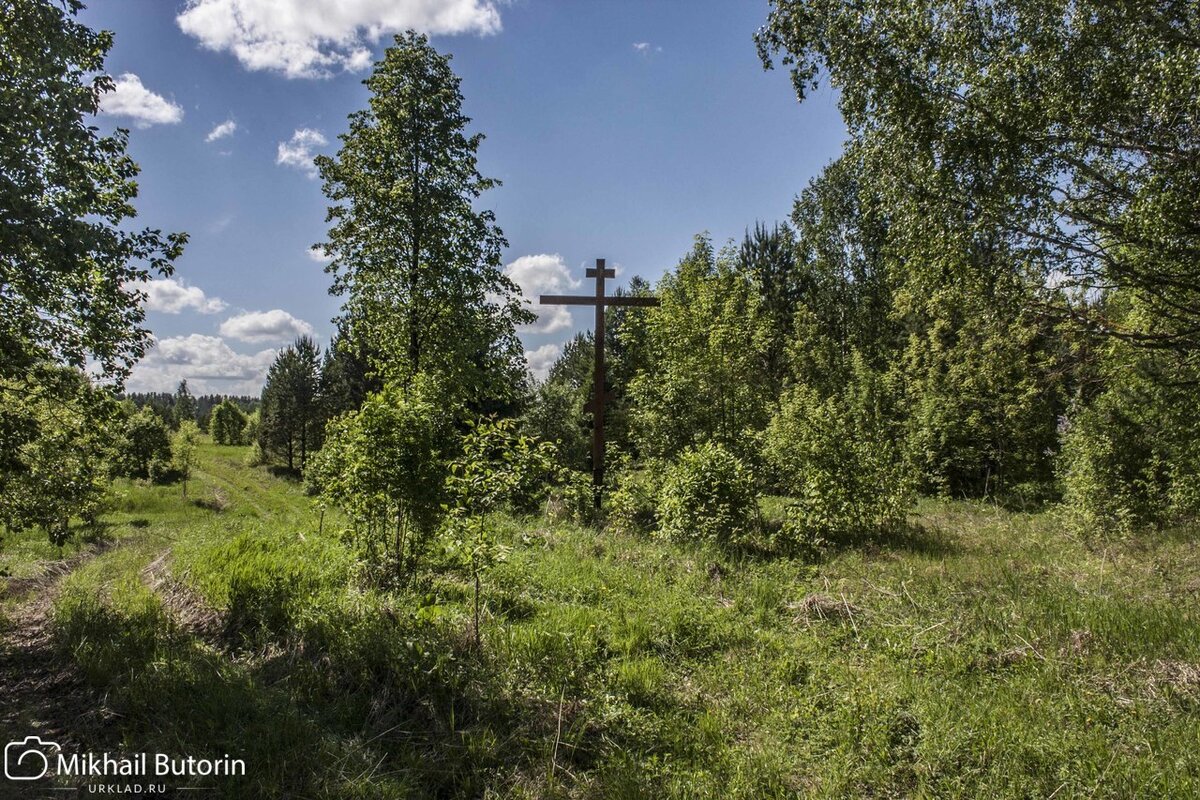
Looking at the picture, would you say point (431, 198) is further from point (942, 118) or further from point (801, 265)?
point (801, 265)

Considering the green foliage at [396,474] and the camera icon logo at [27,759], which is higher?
the green foliage at [396,474]

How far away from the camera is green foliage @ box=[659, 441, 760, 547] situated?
9.39 metres

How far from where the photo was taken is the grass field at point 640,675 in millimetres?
3545

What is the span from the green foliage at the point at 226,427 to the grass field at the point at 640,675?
70886 millimetres

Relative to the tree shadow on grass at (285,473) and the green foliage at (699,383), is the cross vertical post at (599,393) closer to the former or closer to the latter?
the green foliage at (699,383)

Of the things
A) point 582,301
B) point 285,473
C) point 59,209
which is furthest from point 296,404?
point 59,209

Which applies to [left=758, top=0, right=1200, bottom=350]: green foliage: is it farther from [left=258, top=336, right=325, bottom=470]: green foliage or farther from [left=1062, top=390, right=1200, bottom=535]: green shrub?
[left=258, top=336, right=325, bottom=470]: green foliage

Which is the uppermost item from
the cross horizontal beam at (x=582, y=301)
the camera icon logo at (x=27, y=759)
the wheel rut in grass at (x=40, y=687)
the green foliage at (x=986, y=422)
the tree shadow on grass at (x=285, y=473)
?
the cross horizontal beam at (x=582, y=301)

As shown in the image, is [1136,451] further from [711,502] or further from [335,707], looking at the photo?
[335,707]

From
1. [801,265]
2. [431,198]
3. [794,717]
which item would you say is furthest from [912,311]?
[794,717]

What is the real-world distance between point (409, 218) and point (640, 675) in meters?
8.97

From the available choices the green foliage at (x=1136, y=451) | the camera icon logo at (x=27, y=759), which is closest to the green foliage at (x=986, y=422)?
the green foliage at (x=1136, y=451)

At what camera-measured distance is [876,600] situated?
639cm

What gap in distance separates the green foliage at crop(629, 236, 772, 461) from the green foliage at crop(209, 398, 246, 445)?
6952 cm
